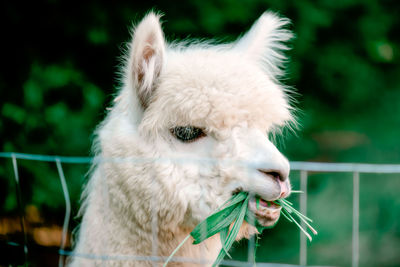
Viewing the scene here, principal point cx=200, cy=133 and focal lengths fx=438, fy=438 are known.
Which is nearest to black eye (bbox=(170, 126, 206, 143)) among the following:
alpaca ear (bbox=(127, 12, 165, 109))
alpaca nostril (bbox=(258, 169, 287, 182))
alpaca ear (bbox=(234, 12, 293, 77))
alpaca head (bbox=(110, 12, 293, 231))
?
alpaca head (bbox=(110, 12, 293, 231))

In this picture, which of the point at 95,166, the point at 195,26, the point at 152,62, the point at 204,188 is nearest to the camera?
the point at 204,188

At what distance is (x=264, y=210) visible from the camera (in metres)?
1.71

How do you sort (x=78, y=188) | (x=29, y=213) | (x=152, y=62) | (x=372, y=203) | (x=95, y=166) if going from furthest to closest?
1. (x=372, y=203)
2. (x=78, y=188)
3. (x=29, y=213)
4. (x=95, y=166)
5. (x=152, y=62)

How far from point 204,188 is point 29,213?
262 centimetres

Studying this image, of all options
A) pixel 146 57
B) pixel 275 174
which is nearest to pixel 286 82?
pixel 146 57

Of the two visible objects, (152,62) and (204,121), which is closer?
(204,121)

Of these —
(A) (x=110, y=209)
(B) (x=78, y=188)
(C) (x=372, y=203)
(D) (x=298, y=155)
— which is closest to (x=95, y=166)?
(A) (x=110, y=209)

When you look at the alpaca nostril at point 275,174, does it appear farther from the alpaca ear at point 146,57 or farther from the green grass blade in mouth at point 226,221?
the alpaca ear at point 146,57

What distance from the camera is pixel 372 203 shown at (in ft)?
17.3

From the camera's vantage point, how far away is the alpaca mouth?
5.60 feet

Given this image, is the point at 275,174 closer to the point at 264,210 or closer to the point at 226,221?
the point at 264,210

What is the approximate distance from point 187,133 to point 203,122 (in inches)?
3.6

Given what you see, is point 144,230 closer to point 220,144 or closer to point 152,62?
point 220,144

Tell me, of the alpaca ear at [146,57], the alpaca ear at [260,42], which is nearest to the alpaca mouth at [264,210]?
the alpaca ear at [146,57]
